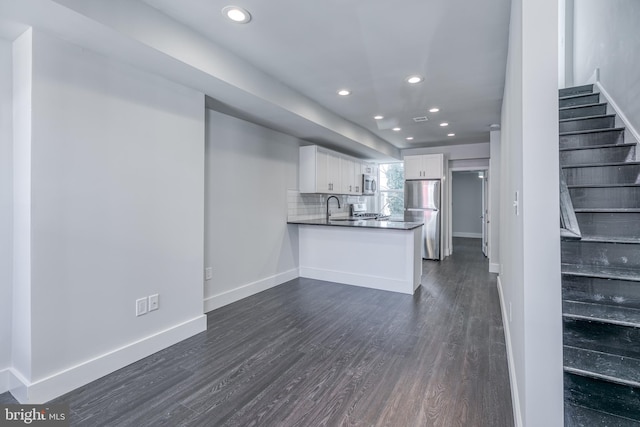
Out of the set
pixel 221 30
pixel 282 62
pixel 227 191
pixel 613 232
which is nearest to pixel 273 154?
pixel 227 191

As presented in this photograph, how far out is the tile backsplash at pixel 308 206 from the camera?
4.78 m

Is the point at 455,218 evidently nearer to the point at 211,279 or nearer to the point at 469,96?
the point at 469,96

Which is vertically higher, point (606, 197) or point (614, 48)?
point (614, 48)

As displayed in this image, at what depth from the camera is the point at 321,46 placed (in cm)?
248

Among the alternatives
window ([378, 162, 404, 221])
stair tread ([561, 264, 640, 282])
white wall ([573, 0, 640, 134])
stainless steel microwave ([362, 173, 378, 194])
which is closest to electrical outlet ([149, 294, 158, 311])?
stair tread ([561, 264, 640, 282])

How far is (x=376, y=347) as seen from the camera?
2.54m

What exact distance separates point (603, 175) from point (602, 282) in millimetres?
1157

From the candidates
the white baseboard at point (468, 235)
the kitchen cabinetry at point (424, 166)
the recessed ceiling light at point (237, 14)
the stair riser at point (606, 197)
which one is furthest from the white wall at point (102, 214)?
the white baseboard at point (468, 235)

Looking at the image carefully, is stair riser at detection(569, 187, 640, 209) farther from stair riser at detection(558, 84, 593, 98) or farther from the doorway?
the doorway

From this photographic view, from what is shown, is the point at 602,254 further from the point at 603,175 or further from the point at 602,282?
the point at 603,175

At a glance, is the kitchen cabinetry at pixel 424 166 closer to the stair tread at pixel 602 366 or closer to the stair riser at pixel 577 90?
the stair riser at pixel 577 90

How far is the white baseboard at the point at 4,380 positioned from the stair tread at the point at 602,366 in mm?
3234

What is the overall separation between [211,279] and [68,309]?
1488mm

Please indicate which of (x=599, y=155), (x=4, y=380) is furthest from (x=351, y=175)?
(x=4, y=380)
